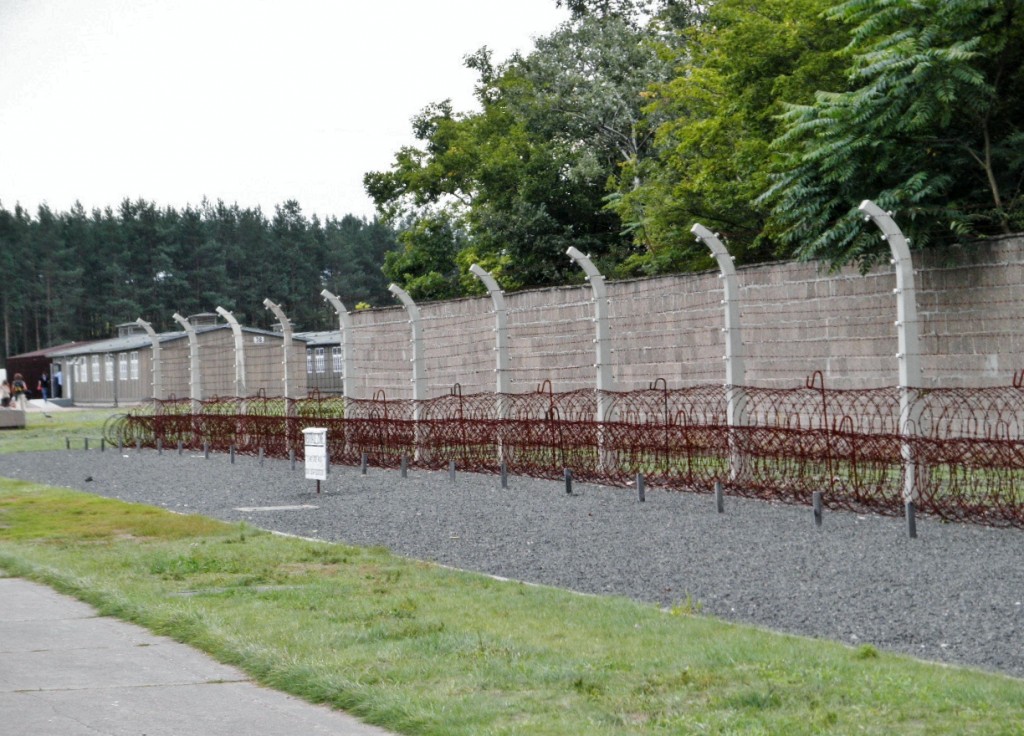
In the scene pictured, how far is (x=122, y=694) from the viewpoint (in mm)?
7105

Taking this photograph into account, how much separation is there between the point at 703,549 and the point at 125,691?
5726 millimetres

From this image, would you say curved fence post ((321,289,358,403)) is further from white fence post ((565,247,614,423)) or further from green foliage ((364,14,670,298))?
green foliage ((364,14,670,298))

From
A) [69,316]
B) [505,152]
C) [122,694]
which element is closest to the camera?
[122,694]

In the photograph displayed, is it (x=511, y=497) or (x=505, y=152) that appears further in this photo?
(x=505, y=152)

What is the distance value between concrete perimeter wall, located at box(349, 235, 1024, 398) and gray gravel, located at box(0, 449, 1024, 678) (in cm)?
292

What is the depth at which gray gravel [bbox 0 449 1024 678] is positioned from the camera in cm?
856

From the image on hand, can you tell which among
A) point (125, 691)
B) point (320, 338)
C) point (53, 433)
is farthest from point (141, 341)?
point (125, 691)

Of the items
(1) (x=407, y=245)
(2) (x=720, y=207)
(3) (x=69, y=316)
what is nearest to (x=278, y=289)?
(3) (x=69, y=316)

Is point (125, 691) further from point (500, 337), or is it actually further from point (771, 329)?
point (500, 337)

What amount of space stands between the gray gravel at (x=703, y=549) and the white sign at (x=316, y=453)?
325 mm

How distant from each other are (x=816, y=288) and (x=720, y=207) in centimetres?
1152

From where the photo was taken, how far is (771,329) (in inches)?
719

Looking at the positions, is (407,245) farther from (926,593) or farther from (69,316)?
(69,316)

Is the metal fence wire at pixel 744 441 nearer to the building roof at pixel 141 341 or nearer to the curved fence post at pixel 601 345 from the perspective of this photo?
the curved fence post at pixel 601 345
